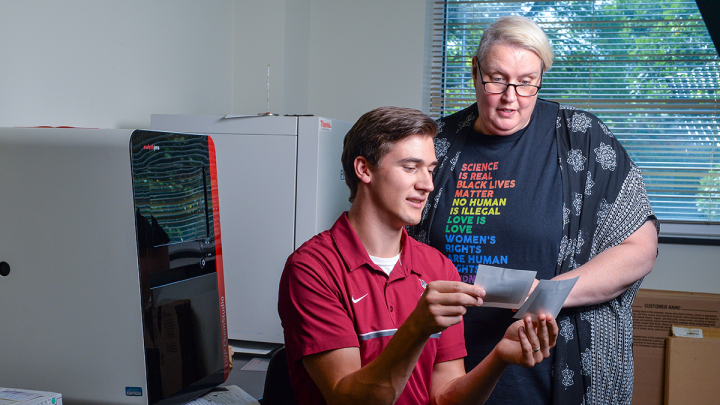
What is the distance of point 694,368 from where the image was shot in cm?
239

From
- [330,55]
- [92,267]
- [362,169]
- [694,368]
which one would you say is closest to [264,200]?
[362,169]

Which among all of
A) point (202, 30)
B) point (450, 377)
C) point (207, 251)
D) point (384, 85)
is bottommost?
point (450, 377)

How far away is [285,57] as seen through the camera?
2543 mm

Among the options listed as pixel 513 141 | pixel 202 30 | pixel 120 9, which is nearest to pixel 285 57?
pixel 202 30

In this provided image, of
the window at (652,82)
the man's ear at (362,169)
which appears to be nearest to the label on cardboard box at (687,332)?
the window at (652,82)

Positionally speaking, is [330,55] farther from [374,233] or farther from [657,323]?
[657,323]

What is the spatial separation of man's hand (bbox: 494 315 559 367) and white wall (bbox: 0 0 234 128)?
4.27ft

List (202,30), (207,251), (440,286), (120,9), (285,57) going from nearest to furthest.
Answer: (440,286) < (207,251) < (120,9) < (202,30) < (285,57)

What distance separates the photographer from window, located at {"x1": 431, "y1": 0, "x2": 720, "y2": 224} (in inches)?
107

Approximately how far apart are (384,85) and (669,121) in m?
1.44

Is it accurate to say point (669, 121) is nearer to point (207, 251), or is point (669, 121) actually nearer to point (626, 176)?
point (626, 176)

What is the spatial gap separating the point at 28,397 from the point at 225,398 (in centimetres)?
38

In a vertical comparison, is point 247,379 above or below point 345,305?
below

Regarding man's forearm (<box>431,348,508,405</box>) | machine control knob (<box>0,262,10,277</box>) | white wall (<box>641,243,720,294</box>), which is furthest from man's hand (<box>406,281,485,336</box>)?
white wall (<box>641,243,720,294</box>)
